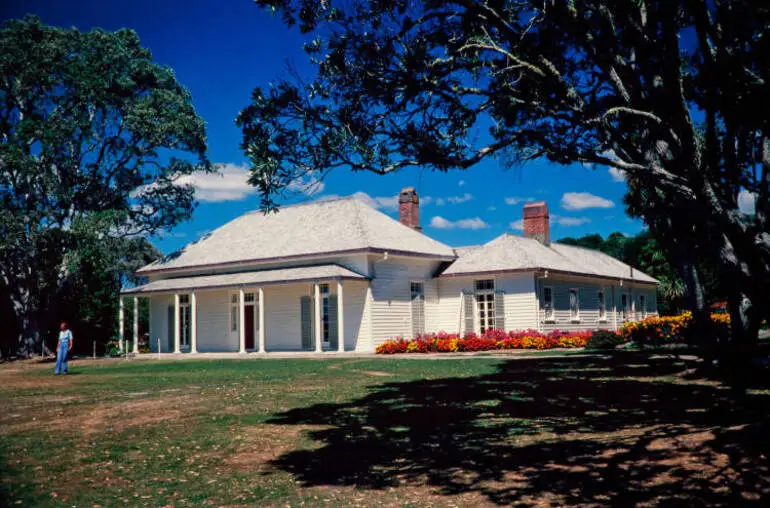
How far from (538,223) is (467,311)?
728 cm

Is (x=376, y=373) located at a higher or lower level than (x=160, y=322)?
lower

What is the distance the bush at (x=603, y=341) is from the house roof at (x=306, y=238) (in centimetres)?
783

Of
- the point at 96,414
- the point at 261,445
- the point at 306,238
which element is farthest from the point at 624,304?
the point at 261,445

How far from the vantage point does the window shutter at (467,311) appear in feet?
104

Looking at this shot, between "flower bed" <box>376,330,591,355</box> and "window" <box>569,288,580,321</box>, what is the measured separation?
391cm

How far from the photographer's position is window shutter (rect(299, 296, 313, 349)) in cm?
3097

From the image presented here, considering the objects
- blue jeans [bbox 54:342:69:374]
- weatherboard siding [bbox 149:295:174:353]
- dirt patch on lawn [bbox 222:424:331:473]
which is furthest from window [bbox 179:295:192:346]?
dirt patch on lawn [bbox 222:424:331:473]

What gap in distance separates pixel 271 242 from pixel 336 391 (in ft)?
65.6

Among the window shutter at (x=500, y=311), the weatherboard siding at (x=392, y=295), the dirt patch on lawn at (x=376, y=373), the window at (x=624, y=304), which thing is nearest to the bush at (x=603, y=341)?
the window shutter at (x=500, y=311)

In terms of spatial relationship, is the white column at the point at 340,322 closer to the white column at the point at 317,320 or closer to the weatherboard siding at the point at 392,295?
the white column at the point at 317,320

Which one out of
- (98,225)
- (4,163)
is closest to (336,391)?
(98,225)

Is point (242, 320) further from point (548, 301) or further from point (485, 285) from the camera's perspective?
point (548, 301)

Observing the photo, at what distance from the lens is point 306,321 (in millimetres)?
31094

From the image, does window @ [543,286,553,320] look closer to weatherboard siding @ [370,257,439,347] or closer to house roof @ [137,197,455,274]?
house roof @ [137,197,455,274]
